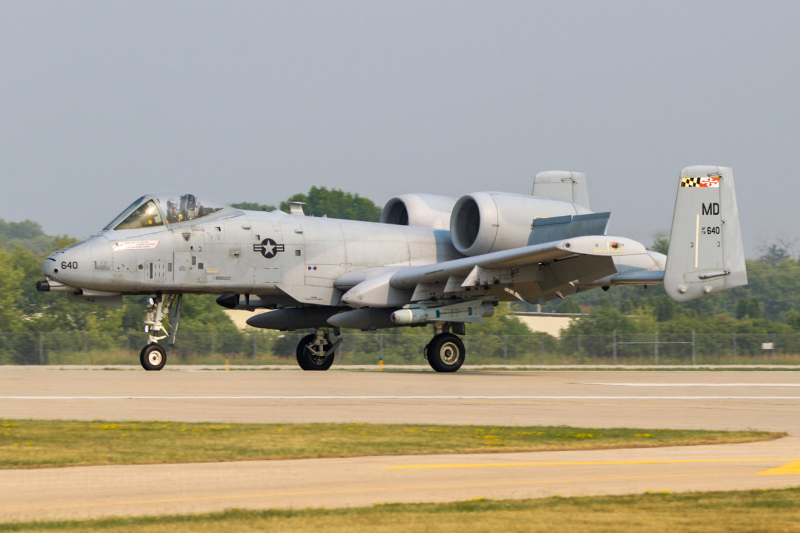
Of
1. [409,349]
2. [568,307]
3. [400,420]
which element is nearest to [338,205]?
[568,307]

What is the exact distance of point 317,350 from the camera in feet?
83.3

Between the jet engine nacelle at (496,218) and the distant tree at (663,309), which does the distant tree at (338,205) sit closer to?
the distant tree at (663,309)

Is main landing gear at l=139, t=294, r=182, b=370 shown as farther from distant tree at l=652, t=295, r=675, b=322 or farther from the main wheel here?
distant tree at l=652, t=295, r=675, b=322

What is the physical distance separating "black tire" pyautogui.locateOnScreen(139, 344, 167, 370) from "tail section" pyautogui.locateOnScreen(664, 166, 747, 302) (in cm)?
1107

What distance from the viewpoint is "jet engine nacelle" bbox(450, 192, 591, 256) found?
2416 cm

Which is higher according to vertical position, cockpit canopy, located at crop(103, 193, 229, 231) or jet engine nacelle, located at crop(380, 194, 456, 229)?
jet engine nacelle, located at crop(380, 194, 456, 229)

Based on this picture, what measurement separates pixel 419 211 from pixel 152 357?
27.1 feet

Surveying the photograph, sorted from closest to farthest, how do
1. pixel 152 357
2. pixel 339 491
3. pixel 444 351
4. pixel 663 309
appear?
pixel 339 491, pixel 152 357, pixel 444 351, pixel 663 309

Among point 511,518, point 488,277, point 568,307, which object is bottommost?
point 511,518

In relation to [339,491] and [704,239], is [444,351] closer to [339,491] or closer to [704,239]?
[704,239]

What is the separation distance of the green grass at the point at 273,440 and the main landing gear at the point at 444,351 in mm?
11375

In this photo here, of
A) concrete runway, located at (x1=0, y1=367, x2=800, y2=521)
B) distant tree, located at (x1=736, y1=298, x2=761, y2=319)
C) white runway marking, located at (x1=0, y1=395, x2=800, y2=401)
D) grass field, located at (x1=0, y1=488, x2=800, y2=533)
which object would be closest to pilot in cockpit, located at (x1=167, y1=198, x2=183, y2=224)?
concrete runway, located at (x1=0, y1=367, x2=800, y2=521)

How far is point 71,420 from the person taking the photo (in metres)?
12.1

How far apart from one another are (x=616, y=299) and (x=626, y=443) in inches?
3795
